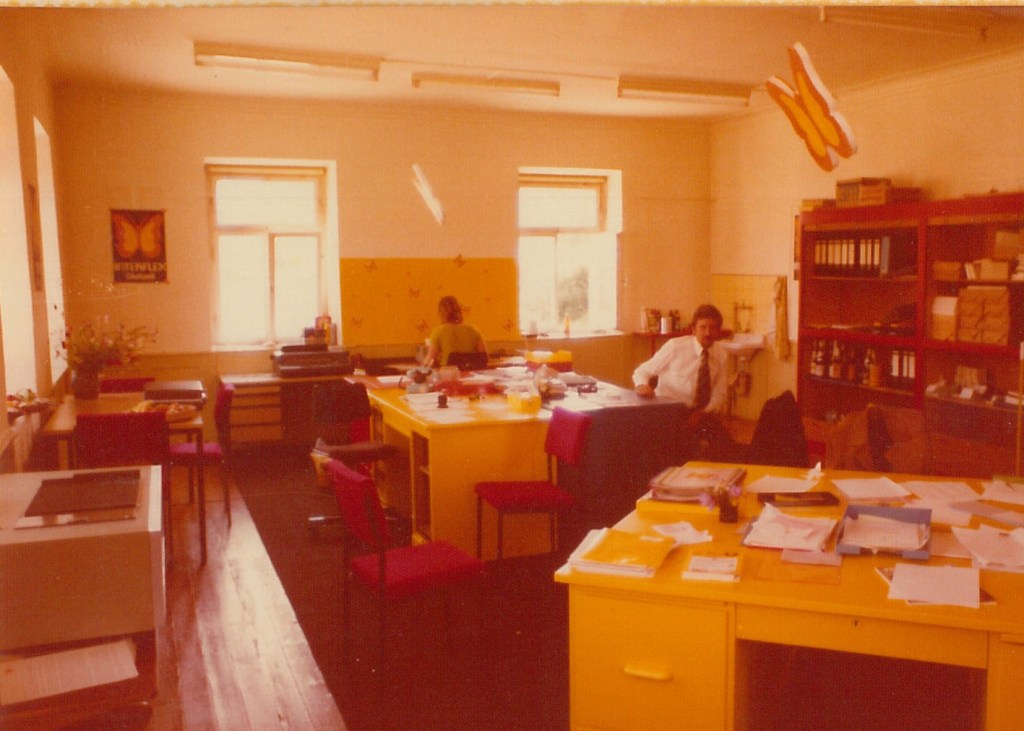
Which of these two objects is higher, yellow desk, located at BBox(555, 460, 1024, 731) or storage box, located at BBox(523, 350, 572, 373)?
storage box, located at BBox(523, 350, 572, 373)

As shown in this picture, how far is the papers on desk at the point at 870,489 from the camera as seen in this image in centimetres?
310

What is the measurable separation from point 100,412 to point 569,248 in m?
5.42

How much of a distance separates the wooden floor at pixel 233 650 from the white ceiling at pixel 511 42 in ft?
9.14

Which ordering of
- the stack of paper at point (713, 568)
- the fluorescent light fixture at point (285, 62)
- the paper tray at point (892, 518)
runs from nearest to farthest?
the stack of paper at point (713, 568) → the paper tray at point (892, 518) → the fluorescent light fixture at point (285, 62)

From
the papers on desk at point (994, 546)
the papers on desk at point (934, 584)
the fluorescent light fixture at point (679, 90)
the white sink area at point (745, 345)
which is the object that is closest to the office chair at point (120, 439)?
the papers on desk at point (934, 584)

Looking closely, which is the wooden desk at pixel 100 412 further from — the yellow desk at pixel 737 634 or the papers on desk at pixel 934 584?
the papers on desk at pixel 934 584

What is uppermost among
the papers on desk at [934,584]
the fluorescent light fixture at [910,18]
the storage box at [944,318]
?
the fluorescent light fixture at [910,18]

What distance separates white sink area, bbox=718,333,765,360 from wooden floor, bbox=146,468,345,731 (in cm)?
491

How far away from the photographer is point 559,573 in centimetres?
241

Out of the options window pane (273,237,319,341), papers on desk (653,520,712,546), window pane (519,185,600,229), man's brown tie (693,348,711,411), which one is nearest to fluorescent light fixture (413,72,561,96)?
window pane (519,185,600,229)

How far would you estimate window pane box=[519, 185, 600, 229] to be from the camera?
8992 mm

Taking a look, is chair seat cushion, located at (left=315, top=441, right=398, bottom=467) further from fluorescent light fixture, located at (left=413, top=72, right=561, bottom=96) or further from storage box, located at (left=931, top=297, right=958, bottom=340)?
storage box, located at (left=931, top=297, right=958, bottom=340)

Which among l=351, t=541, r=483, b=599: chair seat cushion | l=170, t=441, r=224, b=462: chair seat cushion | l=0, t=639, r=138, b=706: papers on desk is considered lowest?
l=351, t=541, r=483, b=599: chair seat cushion

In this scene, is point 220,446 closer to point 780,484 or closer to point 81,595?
point 780,484
